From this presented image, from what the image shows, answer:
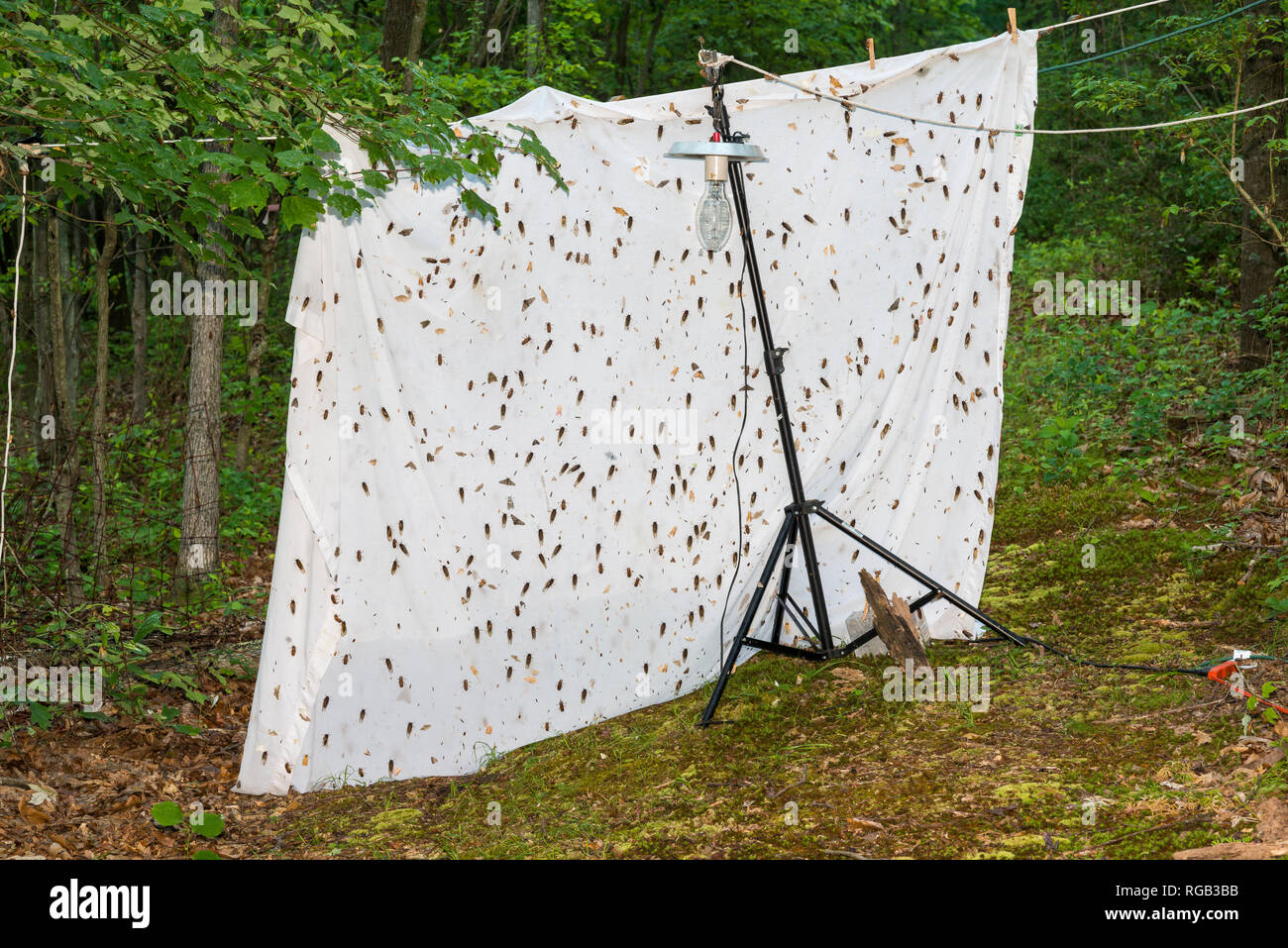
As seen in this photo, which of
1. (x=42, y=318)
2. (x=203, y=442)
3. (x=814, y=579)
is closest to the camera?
(x=814, y=579)

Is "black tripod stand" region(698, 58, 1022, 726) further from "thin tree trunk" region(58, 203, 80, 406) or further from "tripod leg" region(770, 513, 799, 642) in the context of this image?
"thin tree trunk" region(58, 203, 80, 406)

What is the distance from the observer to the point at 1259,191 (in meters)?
7.18

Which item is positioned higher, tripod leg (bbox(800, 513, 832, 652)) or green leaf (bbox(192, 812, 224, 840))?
tripod leg (bbox(800, 513, 832, 652))

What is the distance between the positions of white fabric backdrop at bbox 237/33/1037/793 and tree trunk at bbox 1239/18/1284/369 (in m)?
3.24

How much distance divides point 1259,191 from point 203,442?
6.78 meters

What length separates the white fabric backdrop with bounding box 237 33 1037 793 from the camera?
13.8 feet

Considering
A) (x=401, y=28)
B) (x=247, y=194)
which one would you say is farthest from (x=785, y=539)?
(x=401, y=28)

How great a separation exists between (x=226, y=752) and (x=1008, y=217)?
410 centimetres

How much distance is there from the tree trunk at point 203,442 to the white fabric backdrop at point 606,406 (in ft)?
8.20

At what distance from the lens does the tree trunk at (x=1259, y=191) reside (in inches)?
279

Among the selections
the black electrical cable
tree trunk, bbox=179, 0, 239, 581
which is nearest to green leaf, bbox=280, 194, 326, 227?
the black electrical cable

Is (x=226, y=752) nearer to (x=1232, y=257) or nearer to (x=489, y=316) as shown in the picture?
(x=489, y=316)

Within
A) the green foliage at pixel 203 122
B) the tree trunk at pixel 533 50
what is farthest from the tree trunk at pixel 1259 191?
the tree trunk at pixel 533 50

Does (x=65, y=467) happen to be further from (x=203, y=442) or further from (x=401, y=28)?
(x=401, y=28)
